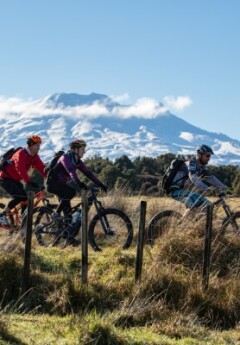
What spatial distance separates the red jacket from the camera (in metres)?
12.8

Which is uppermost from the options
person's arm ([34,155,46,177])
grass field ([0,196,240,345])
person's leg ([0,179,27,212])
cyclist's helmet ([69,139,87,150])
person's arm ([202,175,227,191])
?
cyclist's helmet ([69,139,87,150])

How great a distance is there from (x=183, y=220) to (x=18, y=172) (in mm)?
3519

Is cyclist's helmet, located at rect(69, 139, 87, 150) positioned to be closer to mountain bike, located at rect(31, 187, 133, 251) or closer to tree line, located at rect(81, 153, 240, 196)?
mountain bike, located at rect(31, 187, 133, 251)

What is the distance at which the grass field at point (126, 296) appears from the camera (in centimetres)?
810

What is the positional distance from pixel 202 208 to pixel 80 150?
2835 mm

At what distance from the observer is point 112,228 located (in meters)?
12.6

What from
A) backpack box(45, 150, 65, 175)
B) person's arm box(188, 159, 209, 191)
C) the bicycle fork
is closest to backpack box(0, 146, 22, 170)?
backpack box(45, 150, 65, 175)

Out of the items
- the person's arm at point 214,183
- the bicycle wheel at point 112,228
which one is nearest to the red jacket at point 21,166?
the bicycle wheel at point 112,228

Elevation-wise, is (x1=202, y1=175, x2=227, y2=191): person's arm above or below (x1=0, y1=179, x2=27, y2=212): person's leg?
above

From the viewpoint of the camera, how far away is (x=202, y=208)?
11594mm

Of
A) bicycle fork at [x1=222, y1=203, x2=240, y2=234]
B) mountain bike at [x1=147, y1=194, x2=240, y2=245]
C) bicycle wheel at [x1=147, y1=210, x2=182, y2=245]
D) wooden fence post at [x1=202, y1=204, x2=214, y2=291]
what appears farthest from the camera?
bicycle wheel at [x1=147, y1=210, x2=182, y2=245]

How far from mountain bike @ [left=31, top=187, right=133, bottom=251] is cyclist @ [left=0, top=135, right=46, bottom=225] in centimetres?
59

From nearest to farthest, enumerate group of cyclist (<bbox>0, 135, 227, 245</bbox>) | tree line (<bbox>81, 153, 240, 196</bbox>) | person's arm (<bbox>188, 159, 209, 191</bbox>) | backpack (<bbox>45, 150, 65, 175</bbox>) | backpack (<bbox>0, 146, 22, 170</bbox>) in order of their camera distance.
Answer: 1. person's arm (<bbox>188, 159, 209, 191</bbox>)
2. group of cyclist (<bbox>0, 135, 227, 245</bbox>)
3. backpack (<bbox>0, 146, 22, 170</bbox>)
4. backpack (<bbox>45, 150, 65, 175</bbox>)
5. tree line (<bbox>81, 153, 240, 196</bbox>)

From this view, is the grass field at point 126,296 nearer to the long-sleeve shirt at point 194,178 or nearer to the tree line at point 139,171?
the long-sleeve shirt at point 194,178
